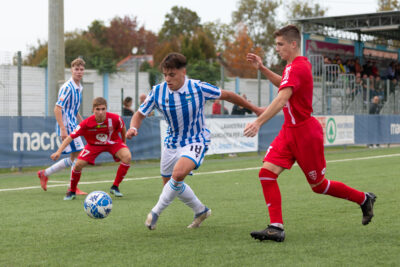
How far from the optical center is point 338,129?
22750 mm

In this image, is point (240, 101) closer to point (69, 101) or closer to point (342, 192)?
point (342, 192)

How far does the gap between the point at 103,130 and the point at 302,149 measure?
4.47 meters

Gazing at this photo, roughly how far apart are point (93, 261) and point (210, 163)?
1189 cm

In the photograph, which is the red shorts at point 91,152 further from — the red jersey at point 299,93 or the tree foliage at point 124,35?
the tree foliage at point 124,35

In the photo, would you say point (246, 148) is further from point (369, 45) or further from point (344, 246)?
point (369, 45)

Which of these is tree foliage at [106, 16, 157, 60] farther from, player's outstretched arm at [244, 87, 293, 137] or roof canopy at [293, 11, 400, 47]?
player's outstretched arm at [244, 87, 293, 137]

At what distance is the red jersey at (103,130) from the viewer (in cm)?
966

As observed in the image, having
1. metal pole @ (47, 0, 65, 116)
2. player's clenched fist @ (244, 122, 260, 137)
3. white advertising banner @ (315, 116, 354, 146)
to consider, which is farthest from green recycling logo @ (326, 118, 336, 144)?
player's clenched fist @ (244, 122, 260, 137)

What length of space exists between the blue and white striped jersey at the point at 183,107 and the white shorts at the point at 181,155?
0.05 m

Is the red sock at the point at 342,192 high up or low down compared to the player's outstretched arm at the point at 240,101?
down

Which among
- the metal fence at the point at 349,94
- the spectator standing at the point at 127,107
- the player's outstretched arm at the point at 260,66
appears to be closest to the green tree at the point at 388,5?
the metal fence at the point at 349,94

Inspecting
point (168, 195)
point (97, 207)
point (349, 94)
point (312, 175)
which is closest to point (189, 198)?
point (168, 195)

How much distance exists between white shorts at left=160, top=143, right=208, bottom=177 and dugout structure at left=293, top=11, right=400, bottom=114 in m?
18.6

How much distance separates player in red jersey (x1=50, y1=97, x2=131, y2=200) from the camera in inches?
378
